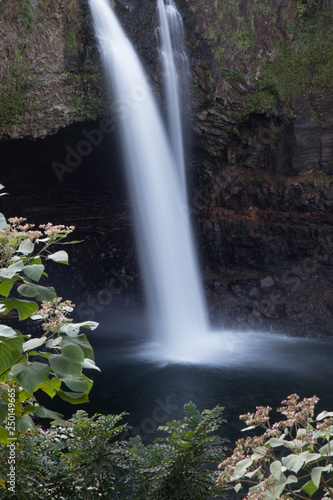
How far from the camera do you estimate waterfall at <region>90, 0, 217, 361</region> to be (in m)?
9.32

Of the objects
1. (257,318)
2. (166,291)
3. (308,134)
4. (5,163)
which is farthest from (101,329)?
(308,134)

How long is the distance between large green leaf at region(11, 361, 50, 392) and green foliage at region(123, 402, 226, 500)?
0.94 metres

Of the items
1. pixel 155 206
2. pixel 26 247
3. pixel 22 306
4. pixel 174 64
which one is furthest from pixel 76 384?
pixel 174 64

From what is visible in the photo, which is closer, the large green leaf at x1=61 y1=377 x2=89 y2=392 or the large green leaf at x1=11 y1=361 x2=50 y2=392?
the large green leaf at x1=11 y1=361 x2=50 y2=392

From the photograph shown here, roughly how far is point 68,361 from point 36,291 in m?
0.31

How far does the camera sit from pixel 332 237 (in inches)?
412

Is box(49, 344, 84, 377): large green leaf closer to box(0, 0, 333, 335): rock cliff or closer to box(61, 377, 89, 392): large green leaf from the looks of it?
box(61, 377, 89, 392): large green leaf

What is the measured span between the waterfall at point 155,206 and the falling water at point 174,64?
34 centimetres

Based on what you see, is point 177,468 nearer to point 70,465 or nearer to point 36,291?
point 70,465

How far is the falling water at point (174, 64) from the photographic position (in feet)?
31.9

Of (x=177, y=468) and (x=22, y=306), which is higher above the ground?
(x=22, y=306)

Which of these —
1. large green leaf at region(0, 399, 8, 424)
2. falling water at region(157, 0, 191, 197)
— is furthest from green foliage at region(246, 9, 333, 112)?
large green leaf at region(0, 399, 8, 424)

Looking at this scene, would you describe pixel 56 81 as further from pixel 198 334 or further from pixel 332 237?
pixel 332 237

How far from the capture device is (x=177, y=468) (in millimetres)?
2250
